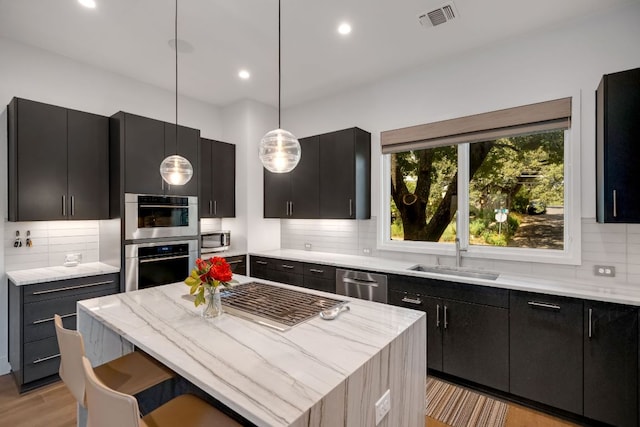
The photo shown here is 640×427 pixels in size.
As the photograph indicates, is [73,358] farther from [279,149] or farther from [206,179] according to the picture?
[206,179]

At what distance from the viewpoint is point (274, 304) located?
198 centimetres

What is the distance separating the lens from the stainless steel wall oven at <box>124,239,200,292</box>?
316 centimetres

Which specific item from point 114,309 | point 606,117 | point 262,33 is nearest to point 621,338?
point 606,117

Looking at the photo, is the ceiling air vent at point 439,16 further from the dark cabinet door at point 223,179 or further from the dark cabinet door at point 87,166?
the dark cabinet door at point 87,166

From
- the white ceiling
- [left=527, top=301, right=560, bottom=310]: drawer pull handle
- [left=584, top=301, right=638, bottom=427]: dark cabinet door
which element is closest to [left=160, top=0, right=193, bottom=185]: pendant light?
the white ceiling

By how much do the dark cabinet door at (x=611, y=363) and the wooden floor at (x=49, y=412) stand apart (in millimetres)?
284

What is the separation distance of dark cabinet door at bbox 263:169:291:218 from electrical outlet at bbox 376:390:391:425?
3064mm

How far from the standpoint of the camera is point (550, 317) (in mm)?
2285

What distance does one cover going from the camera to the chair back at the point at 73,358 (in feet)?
4.77

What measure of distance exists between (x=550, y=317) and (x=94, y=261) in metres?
4.24

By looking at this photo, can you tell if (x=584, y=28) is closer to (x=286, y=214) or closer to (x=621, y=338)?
(x=621, y=338)

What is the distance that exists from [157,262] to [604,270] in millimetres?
4026

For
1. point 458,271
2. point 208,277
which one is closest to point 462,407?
point 458,271

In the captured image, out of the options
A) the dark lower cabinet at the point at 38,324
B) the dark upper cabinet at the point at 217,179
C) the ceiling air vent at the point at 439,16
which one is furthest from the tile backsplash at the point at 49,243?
the ceiling air vent at the point at 439,16
